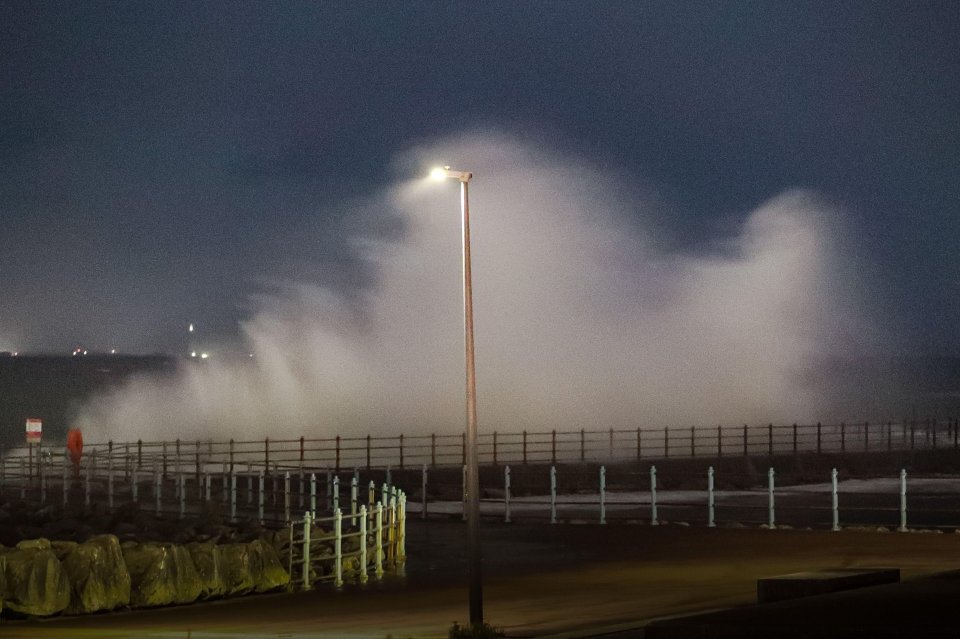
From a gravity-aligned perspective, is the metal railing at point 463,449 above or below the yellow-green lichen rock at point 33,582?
above

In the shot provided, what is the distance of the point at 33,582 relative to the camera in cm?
1678

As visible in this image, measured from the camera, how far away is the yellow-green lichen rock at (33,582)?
16719 millimetres

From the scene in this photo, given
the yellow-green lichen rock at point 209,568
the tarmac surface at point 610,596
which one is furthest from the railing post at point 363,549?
the yellow-green lichen rock at point 209,568

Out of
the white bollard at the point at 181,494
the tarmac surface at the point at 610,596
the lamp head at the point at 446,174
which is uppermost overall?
the lamp head at the point at 446,174

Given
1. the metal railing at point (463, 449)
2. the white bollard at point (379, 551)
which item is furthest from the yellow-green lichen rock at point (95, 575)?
the metal railing at point (463, 449)

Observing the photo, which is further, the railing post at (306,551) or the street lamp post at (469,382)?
the railing post at (306,551)

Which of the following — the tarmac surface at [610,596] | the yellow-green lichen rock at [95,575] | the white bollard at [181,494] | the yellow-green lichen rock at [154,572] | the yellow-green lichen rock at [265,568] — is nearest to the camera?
the tarmac surface at [610,596]

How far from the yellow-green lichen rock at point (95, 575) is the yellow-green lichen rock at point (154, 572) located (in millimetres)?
301

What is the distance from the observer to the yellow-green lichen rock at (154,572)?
17859 mm

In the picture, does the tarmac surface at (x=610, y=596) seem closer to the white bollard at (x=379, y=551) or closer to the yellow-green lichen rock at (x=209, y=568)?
the yellow-green lichen rock at (x=209, y=568)

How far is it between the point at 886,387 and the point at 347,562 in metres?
175

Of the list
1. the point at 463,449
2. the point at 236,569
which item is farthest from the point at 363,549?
the point at 463,449

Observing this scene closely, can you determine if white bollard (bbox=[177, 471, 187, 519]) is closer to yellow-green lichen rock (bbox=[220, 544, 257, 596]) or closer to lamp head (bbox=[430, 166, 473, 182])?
yellow-green lichen rock (bbox=[220, 544, 257, 596])

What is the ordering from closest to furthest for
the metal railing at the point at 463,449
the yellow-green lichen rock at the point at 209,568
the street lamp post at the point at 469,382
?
the street lamp post at the point at 469,382
the yellow-green lichen rock at the point at 209,568
the metal railing at the point at 463,449
